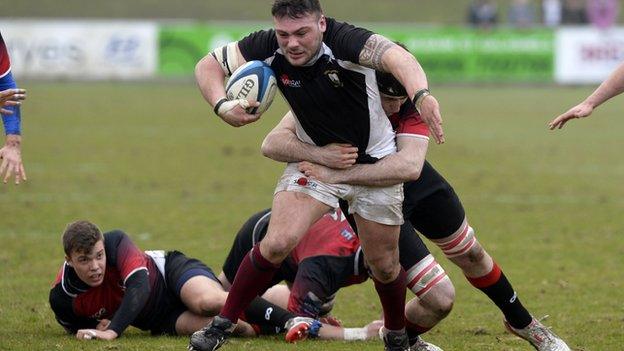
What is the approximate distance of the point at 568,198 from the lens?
15.5 meters

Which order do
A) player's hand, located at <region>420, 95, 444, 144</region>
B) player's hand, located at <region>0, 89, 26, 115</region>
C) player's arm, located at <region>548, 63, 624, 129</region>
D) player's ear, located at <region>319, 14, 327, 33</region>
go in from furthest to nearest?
player's arm, located at <region>548, 63, 624, 129</region> → player's hand, located at <region>0, 89, 26, 115</region> → player's ear, located at <region>319, 14, 327, 33</region> → player's hand, located at <region>420, 95, 444, 144</region>

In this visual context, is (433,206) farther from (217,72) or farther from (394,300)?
(217,72)

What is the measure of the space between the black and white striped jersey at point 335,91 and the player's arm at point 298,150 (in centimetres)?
8

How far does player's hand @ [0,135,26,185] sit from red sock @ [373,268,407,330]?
95.5 inches

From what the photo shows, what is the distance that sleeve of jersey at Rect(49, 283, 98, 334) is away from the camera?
7.85 meters

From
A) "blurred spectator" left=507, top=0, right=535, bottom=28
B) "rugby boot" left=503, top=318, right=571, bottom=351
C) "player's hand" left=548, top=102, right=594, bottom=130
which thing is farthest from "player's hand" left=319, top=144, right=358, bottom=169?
"blurred spectator" left=507, top=0, right=535, bottom=28

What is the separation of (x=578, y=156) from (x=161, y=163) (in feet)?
23.4

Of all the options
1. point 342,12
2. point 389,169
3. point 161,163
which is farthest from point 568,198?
point 342,12

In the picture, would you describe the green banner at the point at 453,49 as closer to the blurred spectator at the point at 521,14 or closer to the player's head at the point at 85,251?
the blurred spectator at the point at 521,14

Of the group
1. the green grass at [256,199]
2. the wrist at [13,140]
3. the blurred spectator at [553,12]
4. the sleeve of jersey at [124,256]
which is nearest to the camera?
the wrist at [13,140]

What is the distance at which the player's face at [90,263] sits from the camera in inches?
300

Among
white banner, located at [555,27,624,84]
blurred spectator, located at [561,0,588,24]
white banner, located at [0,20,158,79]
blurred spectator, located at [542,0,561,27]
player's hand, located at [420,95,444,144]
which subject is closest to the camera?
player's hand, located at [420,95,444,144]

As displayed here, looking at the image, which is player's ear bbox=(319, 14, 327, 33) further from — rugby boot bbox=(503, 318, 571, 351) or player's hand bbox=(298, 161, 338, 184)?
rugby boot bbox=(503, 318, 571, 351)

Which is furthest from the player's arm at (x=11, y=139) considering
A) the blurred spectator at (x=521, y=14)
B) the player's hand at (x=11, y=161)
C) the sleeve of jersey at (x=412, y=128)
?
the blurred spectator at (x=521, y=14)
